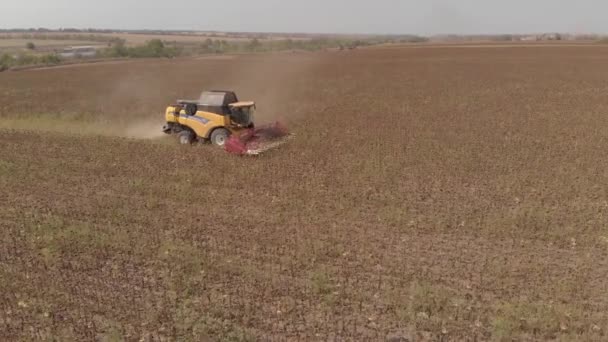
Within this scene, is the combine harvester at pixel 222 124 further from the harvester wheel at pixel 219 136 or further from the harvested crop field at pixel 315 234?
the harvested crop field at pixel 315 234

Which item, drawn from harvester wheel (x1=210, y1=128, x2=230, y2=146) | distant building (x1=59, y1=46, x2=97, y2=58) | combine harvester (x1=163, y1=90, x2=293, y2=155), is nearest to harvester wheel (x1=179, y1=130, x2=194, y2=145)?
combine harvester (x1=163, y1=90, x2=293, y2=155)

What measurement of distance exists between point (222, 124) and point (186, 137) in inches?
58.7

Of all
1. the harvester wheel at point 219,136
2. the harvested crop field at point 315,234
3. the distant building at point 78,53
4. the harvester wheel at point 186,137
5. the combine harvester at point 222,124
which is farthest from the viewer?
the distant building at point 78,53

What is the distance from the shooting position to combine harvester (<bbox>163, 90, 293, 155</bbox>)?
15.3 m

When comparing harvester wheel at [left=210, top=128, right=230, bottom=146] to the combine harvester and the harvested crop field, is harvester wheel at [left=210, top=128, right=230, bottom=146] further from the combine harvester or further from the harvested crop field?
the harvested crop field

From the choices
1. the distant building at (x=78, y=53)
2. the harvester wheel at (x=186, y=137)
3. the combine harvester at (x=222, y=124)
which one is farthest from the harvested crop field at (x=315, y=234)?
the distant building at (x=78, y=53)

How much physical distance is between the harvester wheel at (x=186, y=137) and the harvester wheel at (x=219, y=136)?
83 centimetres

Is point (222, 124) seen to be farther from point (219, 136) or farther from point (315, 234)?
point (315, 234)

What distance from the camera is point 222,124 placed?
15.4m

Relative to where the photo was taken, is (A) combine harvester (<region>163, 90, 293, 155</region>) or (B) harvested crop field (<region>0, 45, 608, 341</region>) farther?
(A) combine harvester (<region>163, 90, 293, 155</region>)

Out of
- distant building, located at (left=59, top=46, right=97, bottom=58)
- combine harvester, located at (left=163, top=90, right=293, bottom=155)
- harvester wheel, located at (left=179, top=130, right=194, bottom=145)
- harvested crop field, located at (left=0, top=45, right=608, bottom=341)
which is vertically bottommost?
harvested crop field, located at (left=0, top=45, right=608, bottom=341)

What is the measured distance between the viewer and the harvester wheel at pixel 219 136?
1545 cm

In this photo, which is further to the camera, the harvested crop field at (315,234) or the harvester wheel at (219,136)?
the harvester wheel at (219,136)

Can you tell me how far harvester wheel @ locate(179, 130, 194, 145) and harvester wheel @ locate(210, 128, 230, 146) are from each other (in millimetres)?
826
